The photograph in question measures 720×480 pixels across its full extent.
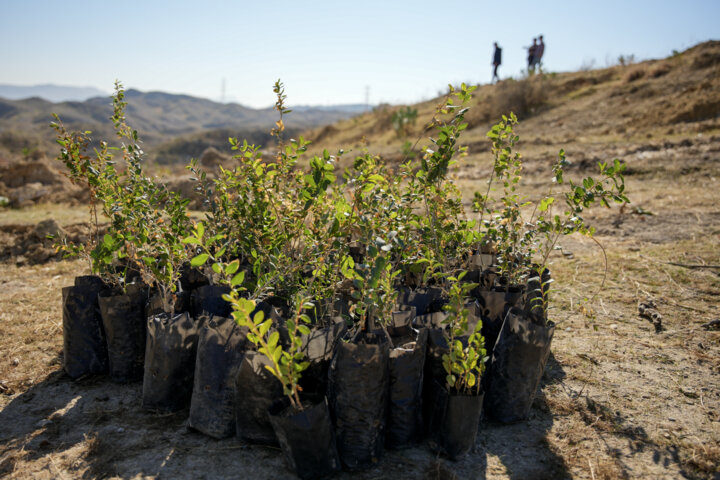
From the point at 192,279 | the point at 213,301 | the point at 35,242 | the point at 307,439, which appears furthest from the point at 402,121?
the point at 307,439

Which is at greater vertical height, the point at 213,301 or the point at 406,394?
the point at 213,301

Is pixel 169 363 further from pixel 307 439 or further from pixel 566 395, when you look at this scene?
pixel 566 395

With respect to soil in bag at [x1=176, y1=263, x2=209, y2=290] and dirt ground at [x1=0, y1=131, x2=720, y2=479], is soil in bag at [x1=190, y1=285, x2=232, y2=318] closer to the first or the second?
soil in bag at [x1=176, y1=263, x2=209, y2=290]

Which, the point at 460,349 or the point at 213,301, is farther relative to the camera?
the point at 213,301

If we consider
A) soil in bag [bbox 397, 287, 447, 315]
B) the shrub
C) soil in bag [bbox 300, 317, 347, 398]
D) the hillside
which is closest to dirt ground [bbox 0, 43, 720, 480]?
soil in bag [bbox 300, 317, 347, 398]

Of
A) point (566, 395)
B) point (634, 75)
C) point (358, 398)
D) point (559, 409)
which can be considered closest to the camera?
point (358, 398)

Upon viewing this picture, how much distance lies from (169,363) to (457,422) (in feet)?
4.49

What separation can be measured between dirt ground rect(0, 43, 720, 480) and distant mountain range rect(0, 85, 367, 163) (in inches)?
59.3

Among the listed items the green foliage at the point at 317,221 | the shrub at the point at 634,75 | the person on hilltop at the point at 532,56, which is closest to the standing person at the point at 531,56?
the person on hilltop at the point at 532,56

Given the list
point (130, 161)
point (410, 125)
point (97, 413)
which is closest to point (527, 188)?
point (130, 161)

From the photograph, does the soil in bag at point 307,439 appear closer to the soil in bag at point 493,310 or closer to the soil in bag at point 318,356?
the soil in bag at point 318,356

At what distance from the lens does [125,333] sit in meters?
2.46

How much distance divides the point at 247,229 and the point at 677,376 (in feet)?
8.38

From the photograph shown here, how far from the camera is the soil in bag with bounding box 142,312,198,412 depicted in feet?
7.02
